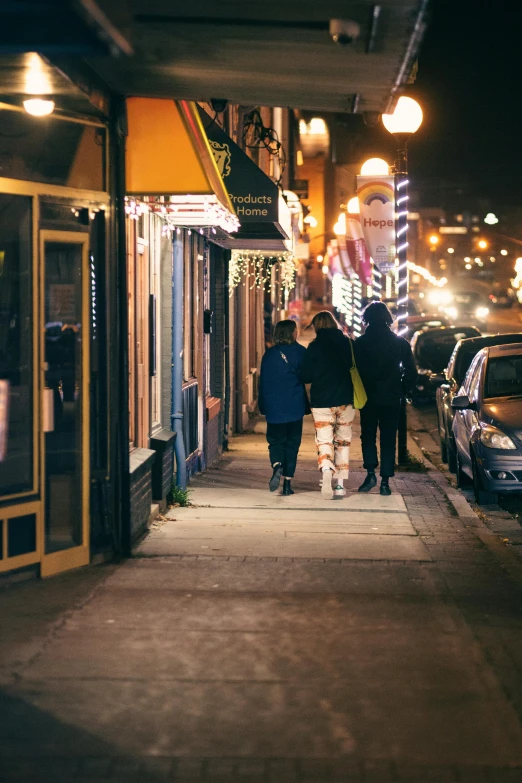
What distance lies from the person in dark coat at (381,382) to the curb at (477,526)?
822mm

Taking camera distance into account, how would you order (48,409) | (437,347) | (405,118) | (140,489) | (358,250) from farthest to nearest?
(358,250) → (437,347) → (405,118) → (140,489) → (48,409)

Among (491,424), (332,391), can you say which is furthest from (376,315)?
(491,424)

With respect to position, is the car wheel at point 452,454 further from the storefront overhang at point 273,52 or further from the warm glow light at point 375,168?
the warm glow light at point 375,168

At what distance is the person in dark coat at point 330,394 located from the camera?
37.7 ft

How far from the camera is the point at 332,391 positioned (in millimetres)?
11461

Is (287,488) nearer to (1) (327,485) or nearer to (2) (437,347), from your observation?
(1) (327,485)

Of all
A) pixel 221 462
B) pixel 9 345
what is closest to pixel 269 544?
pixel 9 345

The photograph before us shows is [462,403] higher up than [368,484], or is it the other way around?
[462,403]

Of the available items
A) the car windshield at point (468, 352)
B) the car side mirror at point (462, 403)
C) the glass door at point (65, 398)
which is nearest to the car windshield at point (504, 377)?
the car side mirror at point (462, 403)

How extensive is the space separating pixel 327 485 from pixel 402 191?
5.73 m

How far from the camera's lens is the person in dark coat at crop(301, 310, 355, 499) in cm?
1148

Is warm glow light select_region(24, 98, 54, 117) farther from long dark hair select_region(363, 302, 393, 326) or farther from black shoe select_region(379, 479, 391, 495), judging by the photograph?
black shoe select_region(379, 479, 391, 495)

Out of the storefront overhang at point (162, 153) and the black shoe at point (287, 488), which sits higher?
the storefront overhang at point (162, 153)

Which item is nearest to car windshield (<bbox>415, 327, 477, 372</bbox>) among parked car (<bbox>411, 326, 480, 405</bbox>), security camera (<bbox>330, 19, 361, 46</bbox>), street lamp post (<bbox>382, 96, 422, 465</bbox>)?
parked car (<bbox>411, 326, 480, 405</bbox>)
